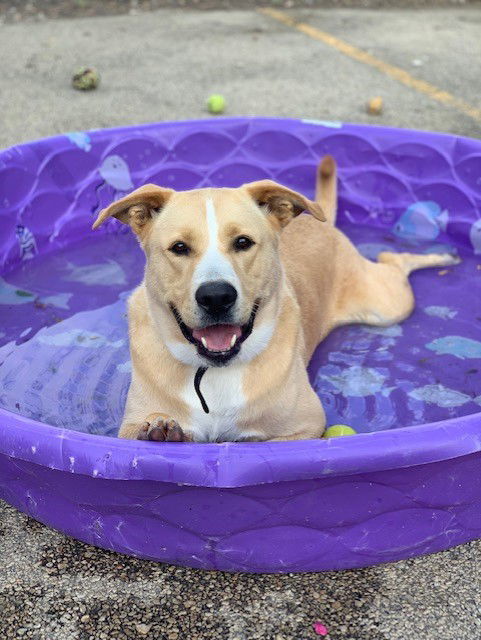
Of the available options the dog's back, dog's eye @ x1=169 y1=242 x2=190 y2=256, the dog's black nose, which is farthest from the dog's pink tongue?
the dog's back

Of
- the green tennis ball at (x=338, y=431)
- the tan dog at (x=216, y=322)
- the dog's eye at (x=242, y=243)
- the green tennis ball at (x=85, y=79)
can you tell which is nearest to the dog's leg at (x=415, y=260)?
the tan dog at (x=216, y=322)

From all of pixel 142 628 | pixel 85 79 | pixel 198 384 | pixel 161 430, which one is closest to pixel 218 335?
pixel 198 384

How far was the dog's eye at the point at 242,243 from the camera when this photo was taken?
3.11 meters

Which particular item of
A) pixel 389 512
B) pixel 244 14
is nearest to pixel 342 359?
pixel 389 512

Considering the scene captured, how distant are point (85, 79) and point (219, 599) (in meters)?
6.19

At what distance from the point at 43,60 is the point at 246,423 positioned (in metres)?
6.94

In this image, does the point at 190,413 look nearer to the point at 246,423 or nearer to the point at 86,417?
the point at 246,423

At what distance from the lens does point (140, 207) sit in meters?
3.32

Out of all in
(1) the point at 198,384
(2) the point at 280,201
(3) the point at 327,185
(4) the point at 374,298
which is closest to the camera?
(1) the point at 198,384

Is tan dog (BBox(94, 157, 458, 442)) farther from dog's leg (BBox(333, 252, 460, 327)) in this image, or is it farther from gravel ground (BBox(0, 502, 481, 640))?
dog's leg (BBox(333, 252, 460, 327))

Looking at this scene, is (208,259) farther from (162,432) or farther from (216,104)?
(216,104)

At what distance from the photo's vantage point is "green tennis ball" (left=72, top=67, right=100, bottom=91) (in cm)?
792

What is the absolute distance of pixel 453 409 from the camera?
4.07m

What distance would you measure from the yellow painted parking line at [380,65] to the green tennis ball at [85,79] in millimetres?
3001
